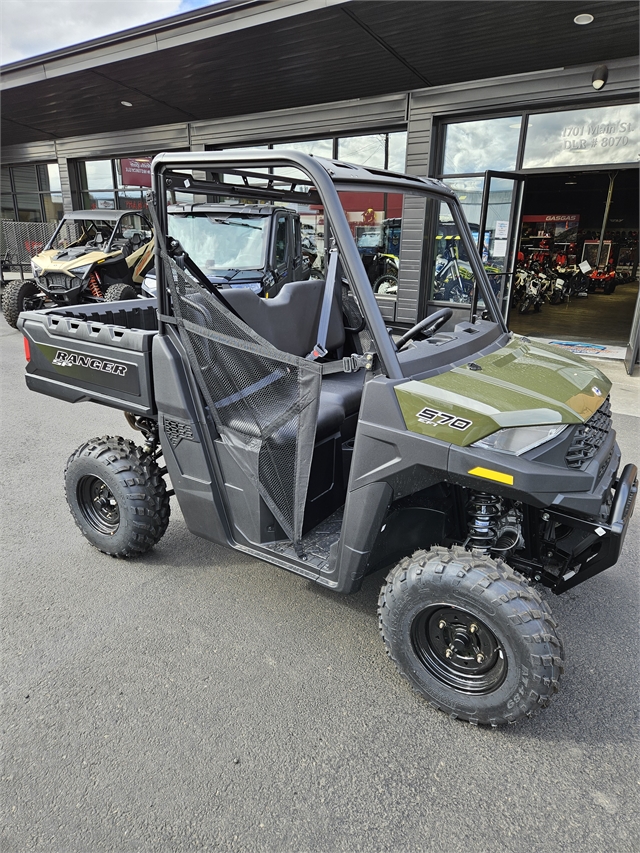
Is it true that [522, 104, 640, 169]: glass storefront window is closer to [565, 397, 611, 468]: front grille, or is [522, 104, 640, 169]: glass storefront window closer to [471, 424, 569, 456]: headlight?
[565, 397, 611, 468]: front grille

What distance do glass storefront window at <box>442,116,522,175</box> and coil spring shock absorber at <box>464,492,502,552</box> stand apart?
7682mm

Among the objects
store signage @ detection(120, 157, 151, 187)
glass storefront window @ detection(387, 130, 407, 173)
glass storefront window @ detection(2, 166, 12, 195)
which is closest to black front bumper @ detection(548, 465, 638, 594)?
glass storefront window @ detection(387, 130, 407, 173)

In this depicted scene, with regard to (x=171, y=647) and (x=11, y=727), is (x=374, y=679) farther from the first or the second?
(x=11, y=727)

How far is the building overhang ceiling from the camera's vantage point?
6.12 metres

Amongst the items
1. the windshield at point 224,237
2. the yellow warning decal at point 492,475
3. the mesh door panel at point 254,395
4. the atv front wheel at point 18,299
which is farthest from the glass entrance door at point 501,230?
the atv front wheel at point 18,299

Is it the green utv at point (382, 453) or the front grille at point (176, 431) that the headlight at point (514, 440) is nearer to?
the green utv at point (382, 453)

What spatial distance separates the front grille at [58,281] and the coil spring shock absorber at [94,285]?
259mm

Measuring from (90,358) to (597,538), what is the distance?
2.57 metres

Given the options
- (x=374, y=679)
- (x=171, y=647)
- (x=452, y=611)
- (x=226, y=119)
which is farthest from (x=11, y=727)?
(x=226, y=119)

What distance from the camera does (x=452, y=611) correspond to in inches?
85.0

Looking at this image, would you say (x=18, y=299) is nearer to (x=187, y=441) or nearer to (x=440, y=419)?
(x=187, y=441)

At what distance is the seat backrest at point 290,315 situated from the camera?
9.71 ft

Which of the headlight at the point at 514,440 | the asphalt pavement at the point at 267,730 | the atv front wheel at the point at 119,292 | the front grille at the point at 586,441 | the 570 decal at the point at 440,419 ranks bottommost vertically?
the asphalt pavement at the point at 267,730

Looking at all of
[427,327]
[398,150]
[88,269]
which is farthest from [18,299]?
[427,327]
